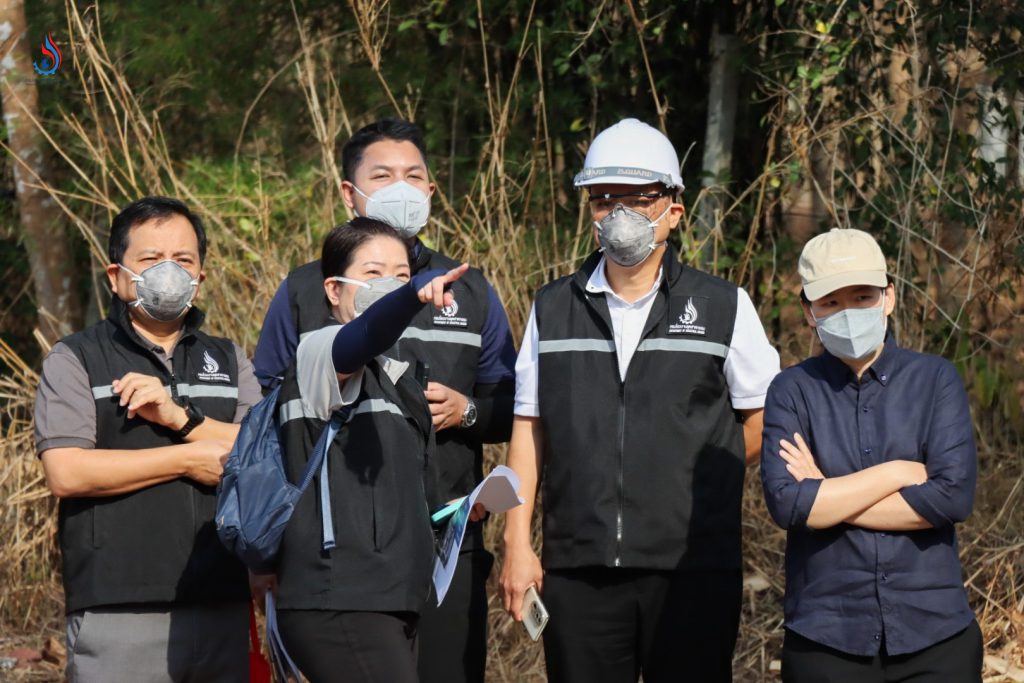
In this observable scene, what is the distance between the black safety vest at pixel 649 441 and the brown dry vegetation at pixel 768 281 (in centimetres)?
200

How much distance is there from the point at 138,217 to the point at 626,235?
150 centimetres

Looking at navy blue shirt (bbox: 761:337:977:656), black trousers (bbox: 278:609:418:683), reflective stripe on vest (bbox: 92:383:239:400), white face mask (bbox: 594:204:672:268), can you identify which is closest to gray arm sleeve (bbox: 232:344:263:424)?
reflective stripe on vest (bbox: 92:383:239:400)

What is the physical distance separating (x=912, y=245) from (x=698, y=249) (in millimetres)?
1171

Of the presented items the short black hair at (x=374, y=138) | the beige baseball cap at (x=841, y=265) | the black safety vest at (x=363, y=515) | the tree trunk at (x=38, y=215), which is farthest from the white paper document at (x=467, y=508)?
the tree trunk at (x=38, y=215)

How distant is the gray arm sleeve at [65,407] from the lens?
409cm

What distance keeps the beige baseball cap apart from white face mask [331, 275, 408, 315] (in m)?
1.16

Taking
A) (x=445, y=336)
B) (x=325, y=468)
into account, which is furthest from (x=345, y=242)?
(x=445, y=336)

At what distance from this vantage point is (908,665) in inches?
146

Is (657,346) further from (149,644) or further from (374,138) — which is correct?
(149,644)

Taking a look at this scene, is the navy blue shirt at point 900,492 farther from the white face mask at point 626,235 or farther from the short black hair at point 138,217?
the short black hair at point 138,217

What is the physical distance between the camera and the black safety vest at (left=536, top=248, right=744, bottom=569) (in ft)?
13.5

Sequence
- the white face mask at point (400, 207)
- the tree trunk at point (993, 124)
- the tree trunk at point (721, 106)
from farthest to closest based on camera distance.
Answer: the tree trunk at point (721, 106) < the tree trunk at point (993, 124) < the white face mask at point (400, 207)

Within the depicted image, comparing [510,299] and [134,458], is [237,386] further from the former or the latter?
[510,299]

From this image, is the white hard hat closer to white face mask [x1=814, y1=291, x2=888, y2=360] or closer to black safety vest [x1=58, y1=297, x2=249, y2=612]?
white face mask [x1=814, y1=291, x2=888, y2=360]
